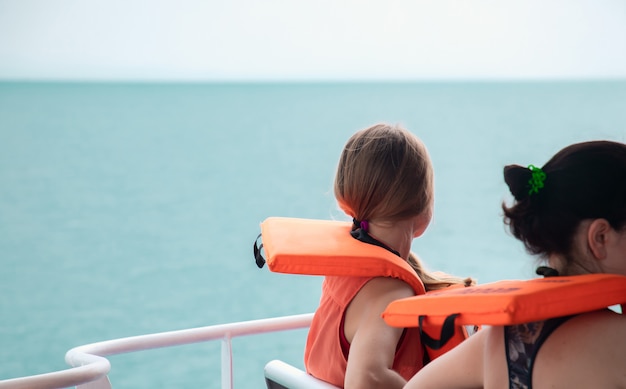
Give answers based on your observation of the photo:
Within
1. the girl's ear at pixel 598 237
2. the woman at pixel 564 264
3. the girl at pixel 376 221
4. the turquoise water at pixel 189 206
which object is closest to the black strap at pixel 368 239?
the girl at pixel 376 221

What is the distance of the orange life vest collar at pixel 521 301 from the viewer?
1093mm

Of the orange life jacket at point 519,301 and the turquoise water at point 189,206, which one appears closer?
the orange life jacket at point 519,301

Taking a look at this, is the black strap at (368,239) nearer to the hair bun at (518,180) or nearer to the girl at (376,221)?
the girl at (376,221)

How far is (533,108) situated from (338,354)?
1992 inches

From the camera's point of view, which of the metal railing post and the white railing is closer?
the white railing

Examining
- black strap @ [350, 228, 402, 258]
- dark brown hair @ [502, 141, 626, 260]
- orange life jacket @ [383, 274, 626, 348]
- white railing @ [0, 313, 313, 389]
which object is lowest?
white railing @ [0, 313, 313, 389]

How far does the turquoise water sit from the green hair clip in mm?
88

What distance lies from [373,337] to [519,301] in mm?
446

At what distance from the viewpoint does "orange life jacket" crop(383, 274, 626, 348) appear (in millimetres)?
1093

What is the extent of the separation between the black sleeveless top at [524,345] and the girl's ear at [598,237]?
4.9 inches

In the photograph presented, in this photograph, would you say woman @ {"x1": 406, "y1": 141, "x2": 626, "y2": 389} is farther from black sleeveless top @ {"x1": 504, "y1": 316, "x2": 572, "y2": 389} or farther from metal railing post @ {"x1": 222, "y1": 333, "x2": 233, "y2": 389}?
metal railing post @ {"x1": 222, "y1": 333, "x2": 233, "y2": 389}

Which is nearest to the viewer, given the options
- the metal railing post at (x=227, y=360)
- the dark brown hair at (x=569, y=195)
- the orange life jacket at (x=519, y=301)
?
the orange life jacket at (x=519, y=301)

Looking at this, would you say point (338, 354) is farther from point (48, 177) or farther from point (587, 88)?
point (587, 88)

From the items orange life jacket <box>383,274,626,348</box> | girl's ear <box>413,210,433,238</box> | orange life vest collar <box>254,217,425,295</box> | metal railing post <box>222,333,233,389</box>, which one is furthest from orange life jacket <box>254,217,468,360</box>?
metal railing post <box>222,333,233,389</box>
